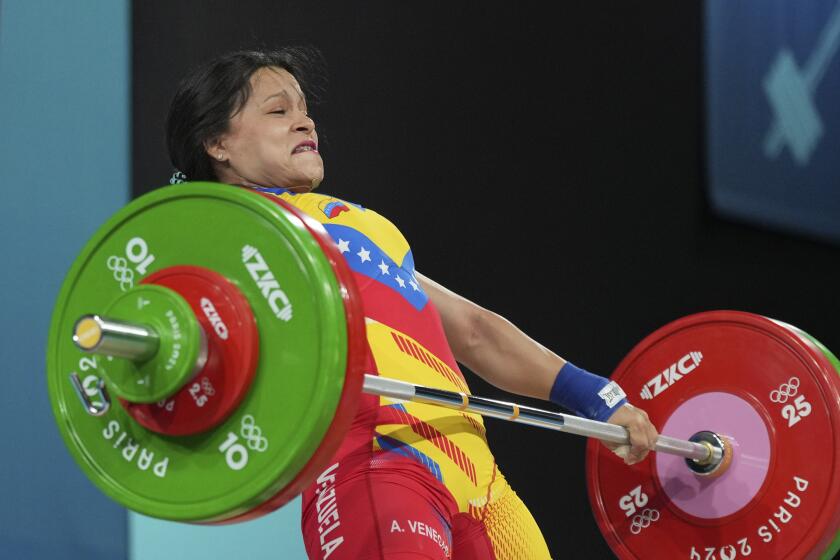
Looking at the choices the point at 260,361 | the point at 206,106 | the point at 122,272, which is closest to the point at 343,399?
the point at 260,361

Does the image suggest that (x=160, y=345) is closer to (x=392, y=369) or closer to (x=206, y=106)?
(x=392, y=369)

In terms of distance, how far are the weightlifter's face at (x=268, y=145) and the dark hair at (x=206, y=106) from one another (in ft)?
0.06

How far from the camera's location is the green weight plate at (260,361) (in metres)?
1.70

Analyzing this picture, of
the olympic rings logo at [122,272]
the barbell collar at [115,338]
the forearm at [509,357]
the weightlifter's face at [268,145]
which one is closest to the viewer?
the barbell collar at [115,338]

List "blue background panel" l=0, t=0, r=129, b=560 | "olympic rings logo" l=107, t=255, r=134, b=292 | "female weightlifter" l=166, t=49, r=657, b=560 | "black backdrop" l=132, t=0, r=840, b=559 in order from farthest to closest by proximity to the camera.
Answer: "black backdrop" l=132, t=0, r=840, b=559 → "blue background panel" l=0, t=0, r=129, b=560 → "female weightlifter" l=166, t=49, r=657, b=560 → "olympic rings logo" l=107, t=255, r=134, b=292

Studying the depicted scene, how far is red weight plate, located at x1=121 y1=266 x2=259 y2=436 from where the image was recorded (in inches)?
69.0

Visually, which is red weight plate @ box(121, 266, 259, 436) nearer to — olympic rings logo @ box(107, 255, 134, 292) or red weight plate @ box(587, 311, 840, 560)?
olympic rings logo @ box(107, 255, 134, 292)

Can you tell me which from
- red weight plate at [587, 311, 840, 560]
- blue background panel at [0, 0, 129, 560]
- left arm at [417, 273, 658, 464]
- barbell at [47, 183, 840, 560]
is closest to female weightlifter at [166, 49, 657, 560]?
left arm at [417, 273, 658, 464]

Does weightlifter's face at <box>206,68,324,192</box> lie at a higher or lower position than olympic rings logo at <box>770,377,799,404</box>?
higher

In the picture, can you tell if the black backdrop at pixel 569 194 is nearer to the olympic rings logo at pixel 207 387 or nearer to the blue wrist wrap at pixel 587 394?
the blue wrist wrap at pixel 587 394

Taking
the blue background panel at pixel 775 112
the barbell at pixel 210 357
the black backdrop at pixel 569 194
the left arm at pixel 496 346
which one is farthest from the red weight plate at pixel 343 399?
the blue background panel at pixel 775 112

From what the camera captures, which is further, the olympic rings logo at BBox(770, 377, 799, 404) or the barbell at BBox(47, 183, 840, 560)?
the olympic rings logo at BBox(770, 377, 799, 404)

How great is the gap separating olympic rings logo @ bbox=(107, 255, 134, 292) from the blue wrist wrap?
979mm

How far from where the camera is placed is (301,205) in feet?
7.59
